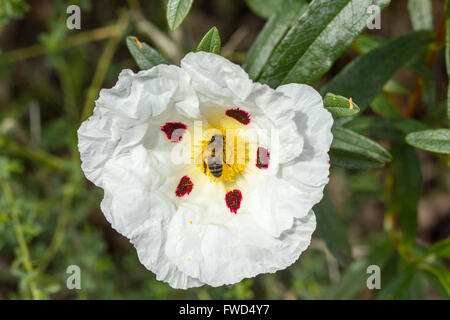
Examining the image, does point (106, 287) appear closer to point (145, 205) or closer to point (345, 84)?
point (145, 205)

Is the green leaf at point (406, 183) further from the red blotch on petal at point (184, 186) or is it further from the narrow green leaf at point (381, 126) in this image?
the red blotch on petal at point (184, 186)

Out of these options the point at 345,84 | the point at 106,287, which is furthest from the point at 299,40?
the point at 106,287

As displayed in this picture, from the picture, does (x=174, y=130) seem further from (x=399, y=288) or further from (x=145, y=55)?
(x=399, y=288)

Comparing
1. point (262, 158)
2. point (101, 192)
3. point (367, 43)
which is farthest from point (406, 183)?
point (101, 192)

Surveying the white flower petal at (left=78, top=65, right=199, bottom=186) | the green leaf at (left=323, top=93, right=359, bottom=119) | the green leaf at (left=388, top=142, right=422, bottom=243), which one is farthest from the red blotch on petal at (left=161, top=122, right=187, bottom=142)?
the green leaf at (left=388, top=142, right=422, bottom=243)

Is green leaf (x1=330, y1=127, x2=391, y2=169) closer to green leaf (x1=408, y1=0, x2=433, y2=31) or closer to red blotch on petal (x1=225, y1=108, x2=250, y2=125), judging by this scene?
red blotch on petal (x1=225, y1=108, x2=250, y2=125)

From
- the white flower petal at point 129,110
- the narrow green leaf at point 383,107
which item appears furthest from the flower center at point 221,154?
the narrow green leaf at point 383,107
